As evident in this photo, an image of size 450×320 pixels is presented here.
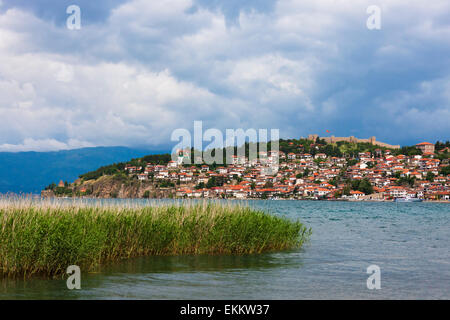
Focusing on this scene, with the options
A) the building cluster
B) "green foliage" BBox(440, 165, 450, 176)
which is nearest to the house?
the building cluster

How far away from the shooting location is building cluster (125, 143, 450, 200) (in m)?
157

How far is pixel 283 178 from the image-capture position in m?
175

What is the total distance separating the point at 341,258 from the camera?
22.0m

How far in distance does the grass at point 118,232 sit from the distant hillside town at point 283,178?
375 ft

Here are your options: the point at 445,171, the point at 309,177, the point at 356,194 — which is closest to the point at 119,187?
the point at 309,177

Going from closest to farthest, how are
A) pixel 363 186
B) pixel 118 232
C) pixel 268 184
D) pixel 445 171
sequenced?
pixel 118 232
pixel 268 184
pixel 445 171
pixel 363 186

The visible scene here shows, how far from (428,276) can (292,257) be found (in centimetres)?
567

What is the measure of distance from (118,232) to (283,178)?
15919cm

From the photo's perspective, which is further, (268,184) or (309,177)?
(309,177)

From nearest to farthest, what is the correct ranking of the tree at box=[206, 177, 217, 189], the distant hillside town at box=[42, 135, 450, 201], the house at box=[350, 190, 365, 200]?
Answer: 1. the tree at box=[206, 177, 217, 189]
2. the distant hillside town at box=[42, 135, 450, 201]
3. the house at box=[350, 190, 365, 200]

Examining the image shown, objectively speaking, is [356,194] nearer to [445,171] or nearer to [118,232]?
[445,171]

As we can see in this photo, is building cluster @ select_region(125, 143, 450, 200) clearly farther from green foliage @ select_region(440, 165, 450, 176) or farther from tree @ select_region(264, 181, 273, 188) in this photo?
green foliage @ select_region(440, 165, 450, 176)

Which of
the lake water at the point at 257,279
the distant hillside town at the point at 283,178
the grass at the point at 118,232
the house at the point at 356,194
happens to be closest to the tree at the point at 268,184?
the distant hillside town at the point at 283,178

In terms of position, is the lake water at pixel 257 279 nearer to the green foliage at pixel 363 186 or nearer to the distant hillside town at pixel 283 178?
the distant hillside town at pixel 283 178
